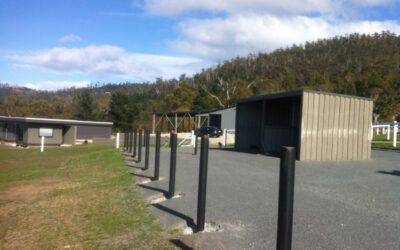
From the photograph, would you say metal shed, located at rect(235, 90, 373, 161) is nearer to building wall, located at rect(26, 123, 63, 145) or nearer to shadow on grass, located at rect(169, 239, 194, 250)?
shadow on grass, located at rect(169, 239, 194, 250)

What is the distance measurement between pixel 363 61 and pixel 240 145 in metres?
65.2

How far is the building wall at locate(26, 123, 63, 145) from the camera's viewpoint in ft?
109

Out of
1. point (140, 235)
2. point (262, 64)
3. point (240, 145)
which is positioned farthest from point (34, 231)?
point (262, 64)

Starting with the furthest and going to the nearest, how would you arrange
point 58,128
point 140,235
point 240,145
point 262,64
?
point 262,64 < point 58,128 < point 240,145 < point 140,235

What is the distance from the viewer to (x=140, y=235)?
14.9 feet

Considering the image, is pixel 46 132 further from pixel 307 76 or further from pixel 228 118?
pixel 307 76

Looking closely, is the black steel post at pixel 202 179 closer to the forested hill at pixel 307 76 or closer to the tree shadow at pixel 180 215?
the tree shadow at pixel 180 215

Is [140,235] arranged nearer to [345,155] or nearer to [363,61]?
[345,155]

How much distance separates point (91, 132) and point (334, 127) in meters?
33.6

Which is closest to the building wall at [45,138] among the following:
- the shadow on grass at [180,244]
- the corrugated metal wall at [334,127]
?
the corrugated metal wall at [334,127]

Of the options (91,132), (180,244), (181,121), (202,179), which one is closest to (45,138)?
(91,132)

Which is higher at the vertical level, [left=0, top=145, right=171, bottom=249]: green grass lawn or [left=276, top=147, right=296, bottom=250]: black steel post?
[left=276, top=147, right=296, bottom=250]: black steel post

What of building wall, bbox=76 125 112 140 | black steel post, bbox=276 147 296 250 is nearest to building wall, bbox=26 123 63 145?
building wall, bbox=76 125 112 140

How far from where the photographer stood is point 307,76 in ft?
246
